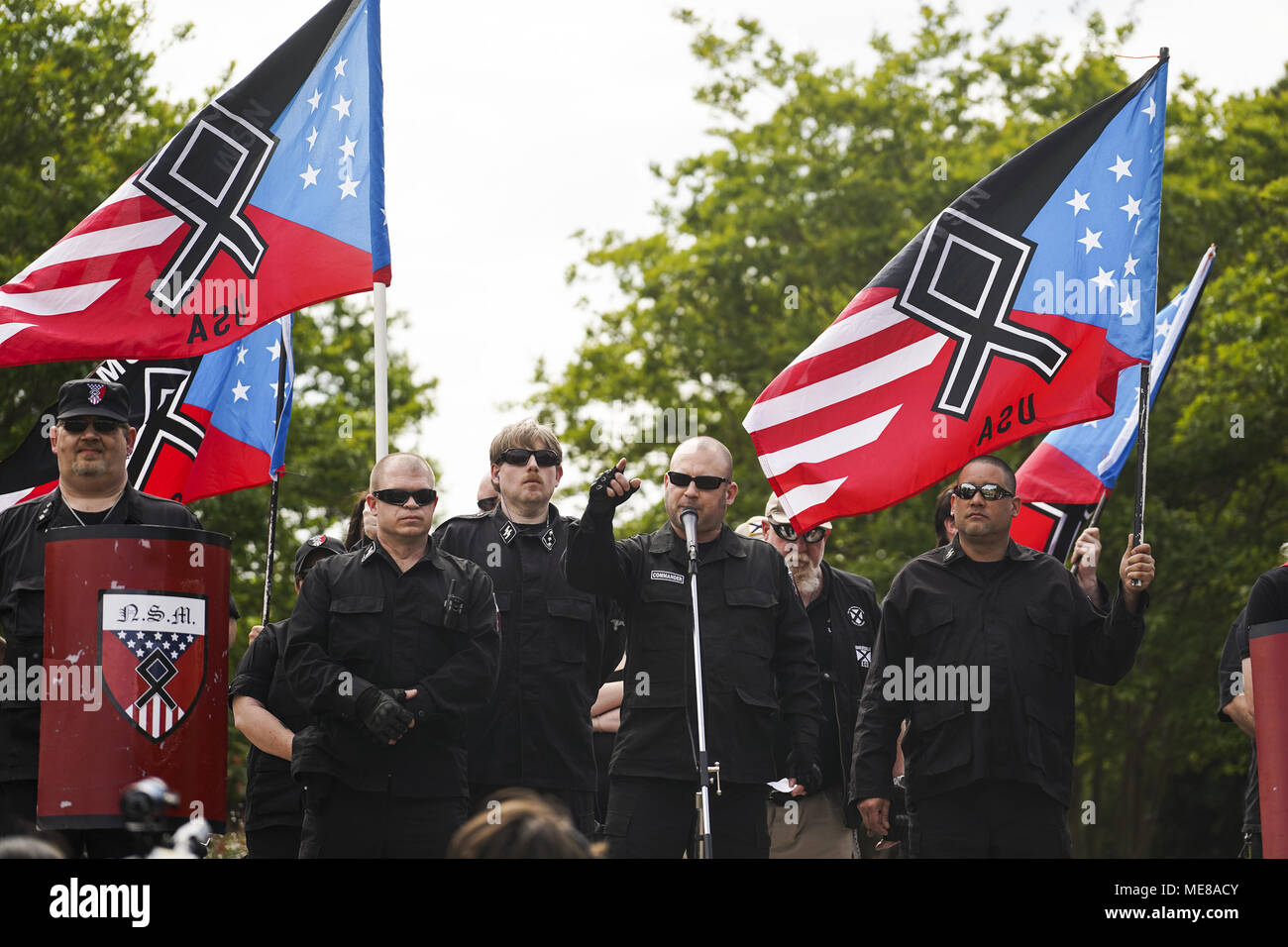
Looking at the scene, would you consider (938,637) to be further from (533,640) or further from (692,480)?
(533,640)

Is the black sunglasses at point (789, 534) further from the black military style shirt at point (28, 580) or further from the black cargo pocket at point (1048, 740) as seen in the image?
the black military style shirt at point (28, 580)

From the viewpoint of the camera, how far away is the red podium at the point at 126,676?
582 centimetres

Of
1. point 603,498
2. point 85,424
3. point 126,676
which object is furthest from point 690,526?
point 85,424

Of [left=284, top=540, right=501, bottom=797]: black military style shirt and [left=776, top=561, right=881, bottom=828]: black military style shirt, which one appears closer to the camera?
[left=284, top=540, right=501, bottom=797]: black military style shirt

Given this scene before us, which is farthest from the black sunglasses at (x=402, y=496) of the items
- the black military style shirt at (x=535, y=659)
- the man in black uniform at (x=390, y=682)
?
the black military style shirt at (x=535, y=659)

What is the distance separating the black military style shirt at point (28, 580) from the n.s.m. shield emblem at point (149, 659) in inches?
16.6

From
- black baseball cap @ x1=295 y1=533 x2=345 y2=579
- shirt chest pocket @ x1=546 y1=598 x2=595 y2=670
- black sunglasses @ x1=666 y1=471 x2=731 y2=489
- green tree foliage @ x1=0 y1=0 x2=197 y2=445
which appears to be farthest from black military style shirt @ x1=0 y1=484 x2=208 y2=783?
green tree foliage @ x1=0 y1=0 x2=197 y2=445

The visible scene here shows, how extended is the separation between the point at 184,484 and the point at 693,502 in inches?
152

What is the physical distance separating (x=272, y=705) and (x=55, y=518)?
1.35 meters

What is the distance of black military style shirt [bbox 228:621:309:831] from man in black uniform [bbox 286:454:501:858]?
692 millimetres

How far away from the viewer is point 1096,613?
23.2ft

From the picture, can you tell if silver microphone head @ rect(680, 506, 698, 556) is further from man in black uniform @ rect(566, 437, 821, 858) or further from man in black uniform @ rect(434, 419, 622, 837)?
man in black uniform @ rect(434, 419, 622, 837)

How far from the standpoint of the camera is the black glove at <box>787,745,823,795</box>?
709 centimetres

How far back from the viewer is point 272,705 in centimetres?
741
